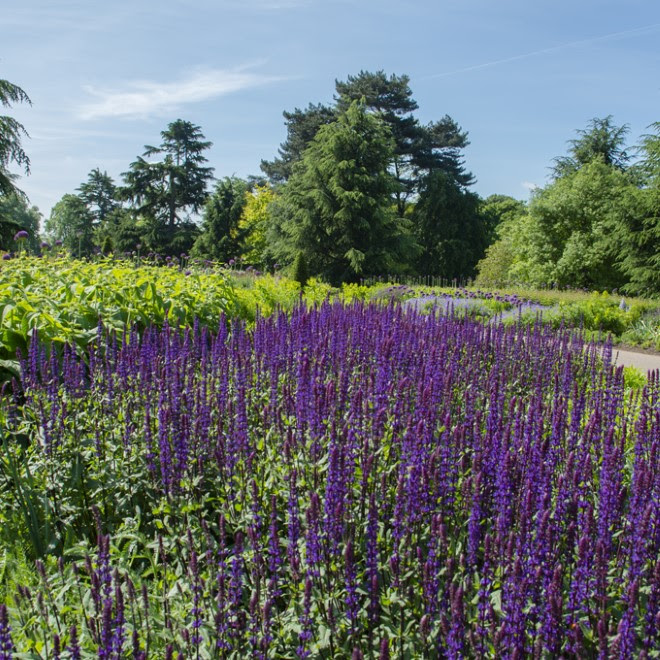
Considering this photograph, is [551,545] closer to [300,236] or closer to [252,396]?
[252,396]

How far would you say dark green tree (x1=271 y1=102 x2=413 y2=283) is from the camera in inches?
1193

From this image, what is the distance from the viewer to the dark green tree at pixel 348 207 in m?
30.3

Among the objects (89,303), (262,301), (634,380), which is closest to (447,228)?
(262,301)

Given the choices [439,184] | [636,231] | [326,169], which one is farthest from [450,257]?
[636,231]

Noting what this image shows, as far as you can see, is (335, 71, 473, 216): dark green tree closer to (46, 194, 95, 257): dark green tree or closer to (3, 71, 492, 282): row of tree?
(3, 71, 492, 282): row of tree

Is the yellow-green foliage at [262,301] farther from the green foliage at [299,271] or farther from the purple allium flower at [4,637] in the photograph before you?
the green foliage at [299,271]

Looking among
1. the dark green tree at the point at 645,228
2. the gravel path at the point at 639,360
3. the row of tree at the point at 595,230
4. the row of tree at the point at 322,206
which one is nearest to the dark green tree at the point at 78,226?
the row of tree at the point at 322,206

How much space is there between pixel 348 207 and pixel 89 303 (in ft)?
81.3

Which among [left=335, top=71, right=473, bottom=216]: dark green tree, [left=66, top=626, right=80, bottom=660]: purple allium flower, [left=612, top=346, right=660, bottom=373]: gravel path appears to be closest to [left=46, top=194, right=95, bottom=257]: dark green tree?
[left=335, top=71, right=473, bottom=216]: dark green tree

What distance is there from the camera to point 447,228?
142 feet

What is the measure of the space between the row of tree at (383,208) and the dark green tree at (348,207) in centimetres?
7

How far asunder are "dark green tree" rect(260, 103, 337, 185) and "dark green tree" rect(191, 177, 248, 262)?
472 centimetres

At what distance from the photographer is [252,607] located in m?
1.90

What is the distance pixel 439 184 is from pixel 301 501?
4219cm
